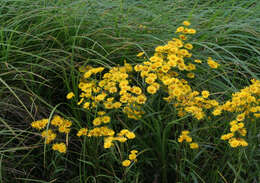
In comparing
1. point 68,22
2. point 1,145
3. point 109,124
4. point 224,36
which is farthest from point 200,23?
point 1,145

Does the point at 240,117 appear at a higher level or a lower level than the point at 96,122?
higher

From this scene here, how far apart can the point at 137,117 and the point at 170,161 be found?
339 mm

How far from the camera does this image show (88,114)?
204cm

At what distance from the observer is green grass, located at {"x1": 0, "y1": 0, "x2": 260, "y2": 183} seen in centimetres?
187

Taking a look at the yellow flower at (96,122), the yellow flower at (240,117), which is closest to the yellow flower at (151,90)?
the yellow flower at (96,122)

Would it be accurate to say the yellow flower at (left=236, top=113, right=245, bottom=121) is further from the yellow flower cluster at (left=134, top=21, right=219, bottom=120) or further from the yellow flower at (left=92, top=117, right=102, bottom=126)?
the yellow flower at (left=92, top=117, right=102, bottom=126)

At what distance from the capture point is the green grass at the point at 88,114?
6.13 ft

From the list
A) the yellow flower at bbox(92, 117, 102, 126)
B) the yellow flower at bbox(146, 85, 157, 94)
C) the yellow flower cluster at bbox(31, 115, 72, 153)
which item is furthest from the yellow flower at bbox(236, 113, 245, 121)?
the yellow flower cluster at bbox(31, 115, 72, 153)

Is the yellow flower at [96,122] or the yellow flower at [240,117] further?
the yellow flower at [96,122]

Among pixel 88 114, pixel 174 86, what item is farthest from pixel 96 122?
pixel 174 86

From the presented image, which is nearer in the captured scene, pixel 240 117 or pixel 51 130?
pixel 240 117

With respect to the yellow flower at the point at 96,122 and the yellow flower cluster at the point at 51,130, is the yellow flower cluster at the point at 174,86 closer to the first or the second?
the yellow flower at the point at 96,122

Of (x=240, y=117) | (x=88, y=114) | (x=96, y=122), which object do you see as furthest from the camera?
(x=88, y=114)

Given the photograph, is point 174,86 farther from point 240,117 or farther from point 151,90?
point 240,117
